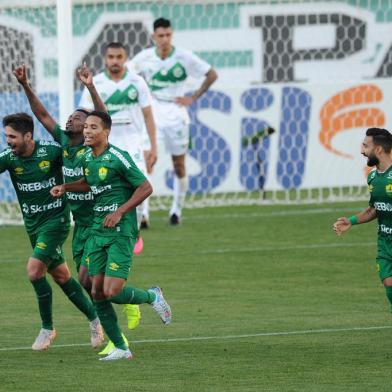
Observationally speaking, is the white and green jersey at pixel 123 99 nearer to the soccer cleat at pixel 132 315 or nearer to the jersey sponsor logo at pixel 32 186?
the jersey sponsor logo at pixel 32 186

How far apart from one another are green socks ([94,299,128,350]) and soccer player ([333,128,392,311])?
5.62ft

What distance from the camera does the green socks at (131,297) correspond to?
927 centimetres

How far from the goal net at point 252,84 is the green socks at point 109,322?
24.8ft

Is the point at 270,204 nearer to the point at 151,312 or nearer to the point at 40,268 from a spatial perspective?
the point at 151,312

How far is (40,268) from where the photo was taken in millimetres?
9758

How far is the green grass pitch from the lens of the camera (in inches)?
331

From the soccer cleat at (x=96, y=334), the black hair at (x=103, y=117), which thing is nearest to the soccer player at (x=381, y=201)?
the black hair at (x=103, y=117)

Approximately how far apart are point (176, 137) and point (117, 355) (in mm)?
7734

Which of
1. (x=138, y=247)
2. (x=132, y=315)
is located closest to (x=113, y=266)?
(x=132, y=315)

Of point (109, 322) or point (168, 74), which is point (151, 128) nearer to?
point (168, 74)

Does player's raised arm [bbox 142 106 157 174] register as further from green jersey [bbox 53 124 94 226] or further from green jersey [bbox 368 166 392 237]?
green jersey [bbox 368 166 392 237]

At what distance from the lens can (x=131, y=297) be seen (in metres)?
9.38

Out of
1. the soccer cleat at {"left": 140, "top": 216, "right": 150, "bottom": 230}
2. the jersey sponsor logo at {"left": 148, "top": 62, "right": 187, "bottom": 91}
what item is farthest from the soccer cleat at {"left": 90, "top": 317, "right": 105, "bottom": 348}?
the jersey sponsor logo at {"left": 148, "top": 62, "right": 187, "bottom": 91}

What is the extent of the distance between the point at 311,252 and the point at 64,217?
527cm
